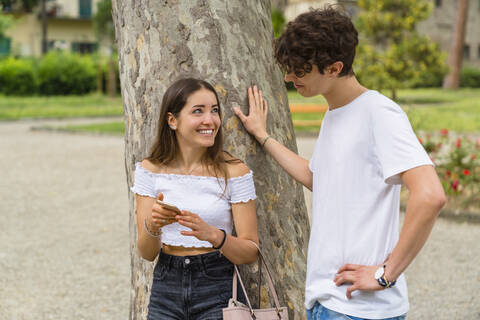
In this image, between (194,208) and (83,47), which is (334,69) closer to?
(194,208)

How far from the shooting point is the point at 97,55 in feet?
107

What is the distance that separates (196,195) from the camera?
2.42 meters

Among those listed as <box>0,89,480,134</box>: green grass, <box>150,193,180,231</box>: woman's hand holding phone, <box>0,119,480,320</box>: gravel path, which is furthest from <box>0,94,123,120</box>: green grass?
<box>150,193,180,231</box>: woman's hand holding phone

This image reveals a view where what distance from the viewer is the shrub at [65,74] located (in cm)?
3016

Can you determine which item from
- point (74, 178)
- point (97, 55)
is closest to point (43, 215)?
point (74, 178)

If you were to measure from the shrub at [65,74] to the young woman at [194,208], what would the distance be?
28931 millimetres

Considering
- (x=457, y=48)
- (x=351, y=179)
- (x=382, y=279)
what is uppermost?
(x=457, y=48)

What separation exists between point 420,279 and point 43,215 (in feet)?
14.8

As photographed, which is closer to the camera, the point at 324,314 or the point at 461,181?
the point at 324,314

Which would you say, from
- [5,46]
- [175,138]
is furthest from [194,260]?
[5,46]

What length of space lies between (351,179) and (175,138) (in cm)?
81

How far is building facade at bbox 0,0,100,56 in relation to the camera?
4719cm

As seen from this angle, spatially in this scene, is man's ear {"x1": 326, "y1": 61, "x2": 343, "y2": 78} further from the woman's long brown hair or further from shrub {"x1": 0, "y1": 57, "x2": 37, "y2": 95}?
shrub {"x1": 0, "y1": 57, "x2": 37, "y2": 95}

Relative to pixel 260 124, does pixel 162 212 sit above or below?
below
